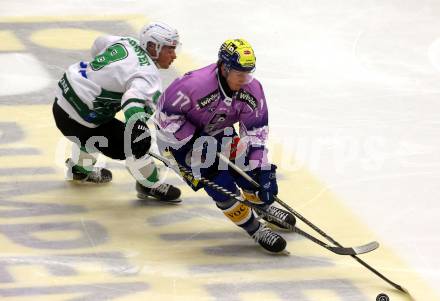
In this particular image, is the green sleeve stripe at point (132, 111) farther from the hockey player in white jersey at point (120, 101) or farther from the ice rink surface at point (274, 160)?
the ice rink surface at point (274, 160)

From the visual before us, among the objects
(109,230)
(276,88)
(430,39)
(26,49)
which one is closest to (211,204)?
(109,230)

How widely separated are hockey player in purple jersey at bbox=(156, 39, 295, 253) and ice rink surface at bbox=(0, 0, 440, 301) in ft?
0.87

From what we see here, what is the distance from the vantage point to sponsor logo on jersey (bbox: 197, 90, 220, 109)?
5.82 meters

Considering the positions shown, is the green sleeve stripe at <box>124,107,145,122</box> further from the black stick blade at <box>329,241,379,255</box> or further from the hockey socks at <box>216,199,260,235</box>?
the black stick blade at <box>329,241,379,255</box>

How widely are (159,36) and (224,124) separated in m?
0.59

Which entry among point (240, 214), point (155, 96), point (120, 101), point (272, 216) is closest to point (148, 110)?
point (155, 96)

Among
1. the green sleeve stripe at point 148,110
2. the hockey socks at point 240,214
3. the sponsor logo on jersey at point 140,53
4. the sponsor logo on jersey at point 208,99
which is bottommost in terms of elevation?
the hockey socks at point 240,214

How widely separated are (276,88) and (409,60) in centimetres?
132

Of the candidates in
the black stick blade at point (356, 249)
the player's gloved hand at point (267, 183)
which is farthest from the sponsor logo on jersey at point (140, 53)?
the black stick blade at point (356, 249)

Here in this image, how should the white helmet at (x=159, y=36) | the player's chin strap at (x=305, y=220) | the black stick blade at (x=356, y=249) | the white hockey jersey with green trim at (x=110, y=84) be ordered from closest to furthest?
the player's chin strap at (x=305, y=220), the black stick blade at (x=356, y=249), the white hockey jersey with green trim at (x=110, y=84), the white helmet at (x=159, y=36)

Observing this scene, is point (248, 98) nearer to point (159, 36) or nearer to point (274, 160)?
point (159, 36)

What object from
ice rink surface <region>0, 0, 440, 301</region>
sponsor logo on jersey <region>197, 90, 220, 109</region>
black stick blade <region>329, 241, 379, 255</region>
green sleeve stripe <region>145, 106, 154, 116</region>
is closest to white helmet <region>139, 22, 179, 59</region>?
green sleeve stripe <region>145, 106, 154, 116</region>

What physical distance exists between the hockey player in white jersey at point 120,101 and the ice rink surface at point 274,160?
0.19 m

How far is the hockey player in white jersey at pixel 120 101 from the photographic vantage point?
5.96m
